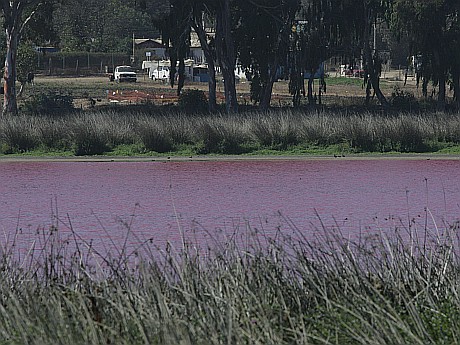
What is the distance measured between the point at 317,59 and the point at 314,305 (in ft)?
129

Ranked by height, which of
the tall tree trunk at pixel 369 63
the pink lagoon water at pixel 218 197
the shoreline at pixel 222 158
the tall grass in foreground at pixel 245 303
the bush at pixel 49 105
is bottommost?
the shoreline at pixel 222 158

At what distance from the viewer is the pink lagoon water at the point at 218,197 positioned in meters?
15.5

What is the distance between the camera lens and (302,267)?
8.62m

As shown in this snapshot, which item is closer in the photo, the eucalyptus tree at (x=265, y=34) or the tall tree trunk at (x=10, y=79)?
the tall tree trunk at (x=10, y=79)

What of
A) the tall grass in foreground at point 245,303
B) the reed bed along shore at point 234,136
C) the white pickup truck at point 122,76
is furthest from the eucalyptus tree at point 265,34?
the tall grass in foreground at point 245,303

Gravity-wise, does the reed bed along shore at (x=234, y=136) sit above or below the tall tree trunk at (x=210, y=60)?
below

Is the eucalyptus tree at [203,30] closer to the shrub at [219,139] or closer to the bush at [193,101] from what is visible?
the bush at [193,101]

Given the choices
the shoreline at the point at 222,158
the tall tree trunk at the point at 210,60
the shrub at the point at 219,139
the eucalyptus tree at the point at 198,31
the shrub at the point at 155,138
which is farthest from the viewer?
the tall tree trunk at the point at 210,60

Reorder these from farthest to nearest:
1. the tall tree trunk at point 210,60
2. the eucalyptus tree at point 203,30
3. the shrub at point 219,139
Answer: the tall tree trunk at point 210,60, the eucalyptus tree at point 203,30, the shrub at point 219,139

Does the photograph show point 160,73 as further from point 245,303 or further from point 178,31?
point 245,303

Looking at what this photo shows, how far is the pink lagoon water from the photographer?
1547 cm

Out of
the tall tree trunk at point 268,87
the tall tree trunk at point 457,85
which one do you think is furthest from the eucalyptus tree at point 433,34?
the tall tree trunk at point 268,87

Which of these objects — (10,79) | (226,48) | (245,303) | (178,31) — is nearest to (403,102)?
(226,48)

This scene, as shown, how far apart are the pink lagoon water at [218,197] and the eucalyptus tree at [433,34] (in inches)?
761
